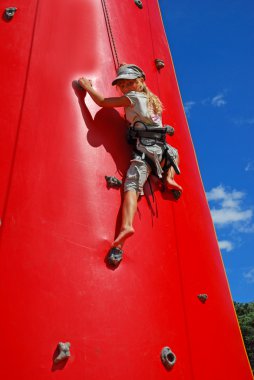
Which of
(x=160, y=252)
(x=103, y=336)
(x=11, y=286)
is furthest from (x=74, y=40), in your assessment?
(x=103, y=336)

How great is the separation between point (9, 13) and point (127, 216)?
2.61 metres

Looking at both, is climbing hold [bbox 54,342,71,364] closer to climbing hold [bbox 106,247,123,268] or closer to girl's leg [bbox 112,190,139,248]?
climbing hold [bbox 106,247,123,268]

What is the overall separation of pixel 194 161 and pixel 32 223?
2618 millimetres

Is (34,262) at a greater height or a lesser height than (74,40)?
lesser

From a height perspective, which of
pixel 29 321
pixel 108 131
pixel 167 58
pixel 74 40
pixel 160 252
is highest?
pixel 167 58

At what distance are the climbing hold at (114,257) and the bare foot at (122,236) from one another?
4cm

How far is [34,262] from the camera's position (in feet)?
10.0

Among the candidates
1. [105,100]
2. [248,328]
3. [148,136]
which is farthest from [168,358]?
[248,328]

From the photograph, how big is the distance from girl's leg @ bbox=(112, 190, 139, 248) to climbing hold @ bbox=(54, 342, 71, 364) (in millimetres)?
863

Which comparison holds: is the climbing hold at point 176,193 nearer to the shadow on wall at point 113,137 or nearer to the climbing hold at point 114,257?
the shadow on wall at point 113,137

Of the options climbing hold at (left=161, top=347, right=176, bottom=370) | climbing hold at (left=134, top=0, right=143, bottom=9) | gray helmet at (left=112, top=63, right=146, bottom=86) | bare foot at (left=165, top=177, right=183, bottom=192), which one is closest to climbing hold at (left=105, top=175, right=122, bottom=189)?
bare foot at (left=165, top=177, right=183, bottom=192)

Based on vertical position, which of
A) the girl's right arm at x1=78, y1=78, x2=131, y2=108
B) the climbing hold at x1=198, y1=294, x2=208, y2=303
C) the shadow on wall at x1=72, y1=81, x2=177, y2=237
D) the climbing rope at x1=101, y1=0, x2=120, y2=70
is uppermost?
the climbing rope at x1=101, y1=0, x2=120, y2=70

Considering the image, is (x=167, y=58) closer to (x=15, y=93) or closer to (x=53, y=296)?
(x=15, y=93)

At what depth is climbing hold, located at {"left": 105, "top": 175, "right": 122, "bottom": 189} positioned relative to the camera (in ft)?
12.1
